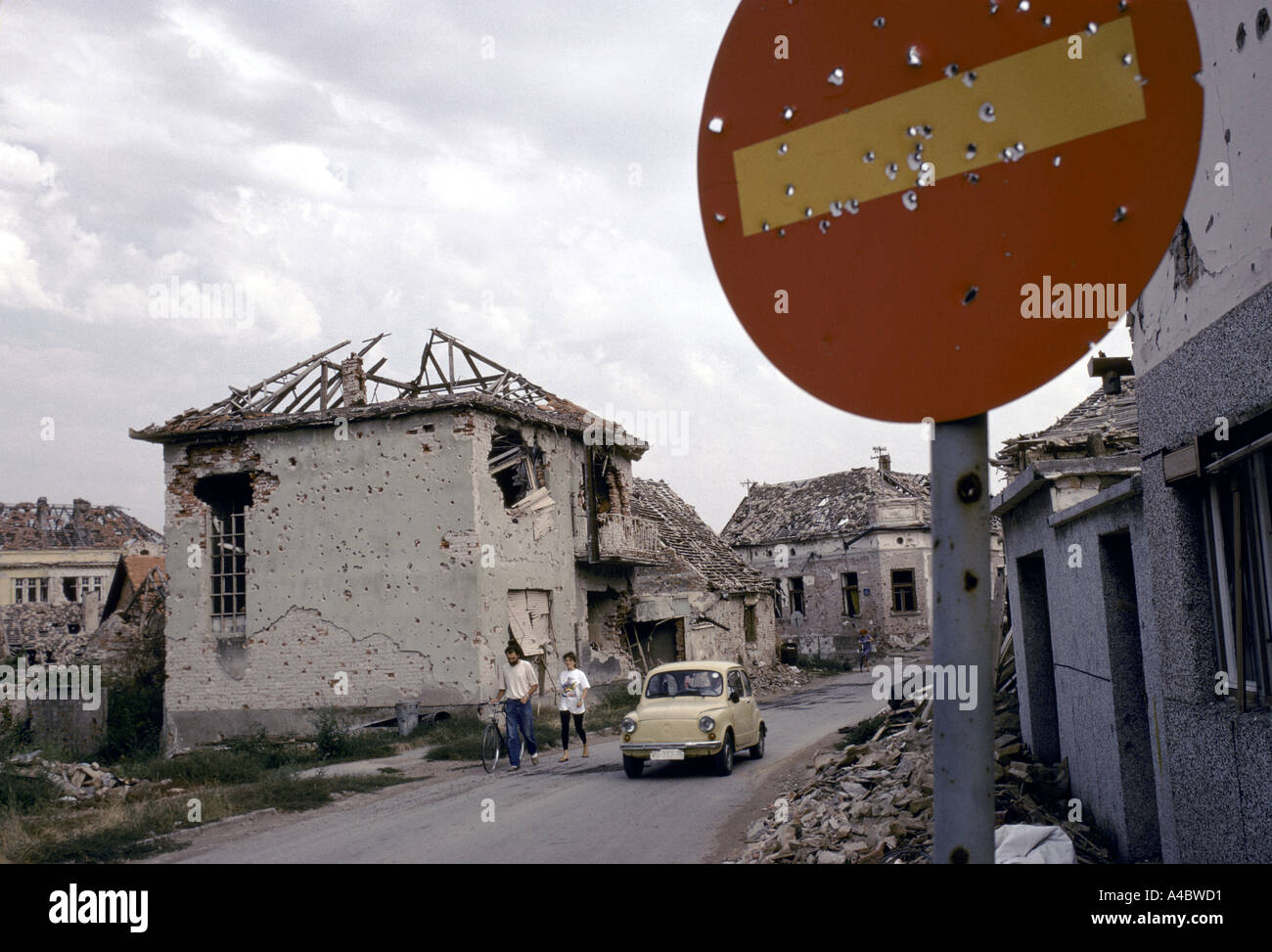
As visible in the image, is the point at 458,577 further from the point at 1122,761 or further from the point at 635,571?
the point at 1122,761

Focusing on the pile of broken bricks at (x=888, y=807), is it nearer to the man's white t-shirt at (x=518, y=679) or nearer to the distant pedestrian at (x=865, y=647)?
the man's white t-shirt at (x=518, y=679)

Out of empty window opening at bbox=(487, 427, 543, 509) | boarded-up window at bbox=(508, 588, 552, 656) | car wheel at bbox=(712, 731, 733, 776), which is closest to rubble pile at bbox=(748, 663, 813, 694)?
boarded-up window at bbox=(508, 588, 552, 656)

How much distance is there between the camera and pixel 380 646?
21109 mm

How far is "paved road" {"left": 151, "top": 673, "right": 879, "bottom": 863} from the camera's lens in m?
9.06

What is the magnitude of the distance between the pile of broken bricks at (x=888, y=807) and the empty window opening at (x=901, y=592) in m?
33.0

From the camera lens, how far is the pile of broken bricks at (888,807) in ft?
24.6

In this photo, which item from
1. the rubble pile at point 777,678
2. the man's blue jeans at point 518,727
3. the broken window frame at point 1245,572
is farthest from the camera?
the rubble pile at point 777,678

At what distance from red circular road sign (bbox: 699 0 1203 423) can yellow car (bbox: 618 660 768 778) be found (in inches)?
507

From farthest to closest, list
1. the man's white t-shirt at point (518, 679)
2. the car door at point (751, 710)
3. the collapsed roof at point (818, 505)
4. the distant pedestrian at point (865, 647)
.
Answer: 1. the collapsed roof at point (818, 505)
2. the distant pedestrian at point (865, 647)
3. the car door at point (751, 710)
4. the man's white t-shirt at point (518, 679)

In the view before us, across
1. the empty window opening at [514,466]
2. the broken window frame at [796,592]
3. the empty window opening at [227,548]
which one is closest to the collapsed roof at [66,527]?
the broken window frame at [796,592]

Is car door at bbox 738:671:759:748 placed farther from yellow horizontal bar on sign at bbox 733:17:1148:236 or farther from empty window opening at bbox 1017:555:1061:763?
yellow horizontal bar on sign at bbox 733:17:1148:236

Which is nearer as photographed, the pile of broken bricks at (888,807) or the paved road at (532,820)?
the pile of broken bricks at (888,807)

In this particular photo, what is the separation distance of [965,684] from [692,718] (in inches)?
509
